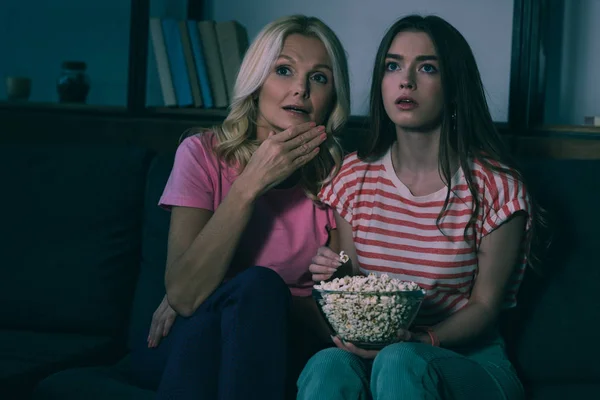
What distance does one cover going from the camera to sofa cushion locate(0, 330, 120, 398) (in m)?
1.64

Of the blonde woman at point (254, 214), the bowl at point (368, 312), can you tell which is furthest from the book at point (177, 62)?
the bowl at point (368, 312)

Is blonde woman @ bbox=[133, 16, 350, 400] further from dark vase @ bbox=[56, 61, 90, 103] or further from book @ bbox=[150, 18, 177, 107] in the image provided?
dark vase @ bbox=[56, 61, 90, 103]

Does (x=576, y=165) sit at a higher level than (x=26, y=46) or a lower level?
lower

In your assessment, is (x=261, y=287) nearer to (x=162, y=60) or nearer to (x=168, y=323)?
(x=168, y=323)

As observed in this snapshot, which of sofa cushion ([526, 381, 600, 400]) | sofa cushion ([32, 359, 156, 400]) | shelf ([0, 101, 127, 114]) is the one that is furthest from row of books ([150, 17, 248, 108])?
sofa cushion ([526, 381, 600, 400])

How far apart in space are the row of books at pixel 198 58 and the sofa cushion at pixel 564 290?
964 millimetres

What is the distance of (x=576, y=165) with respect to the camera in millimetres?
1884

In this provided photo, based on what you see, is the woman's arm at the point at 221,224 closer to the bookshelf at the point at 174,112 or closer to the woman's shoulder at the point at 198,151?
the woman's shoulder at the point at 198,151

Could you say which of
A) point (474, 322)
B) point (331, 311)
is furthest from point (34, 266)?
point (474, 322)

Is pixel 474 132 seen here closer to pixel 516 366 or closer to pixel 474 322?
pixel 474 322

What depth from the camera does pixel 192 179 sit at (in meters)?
1.73

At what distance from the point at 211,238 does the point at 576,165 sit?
0.92m

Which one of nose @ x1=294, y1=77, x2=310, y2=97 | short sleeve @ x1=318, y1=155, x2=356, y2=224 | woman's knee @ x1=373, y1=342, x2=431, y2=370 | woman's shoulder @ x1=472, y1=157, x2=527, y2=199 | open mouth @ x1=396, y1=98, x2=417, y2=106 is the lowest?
woman's knee @ x1=373, y1=342, x2=431, y2=370

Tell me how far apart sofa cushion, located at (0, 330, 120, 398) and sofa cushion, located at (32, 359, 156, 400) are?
0.05 metres
